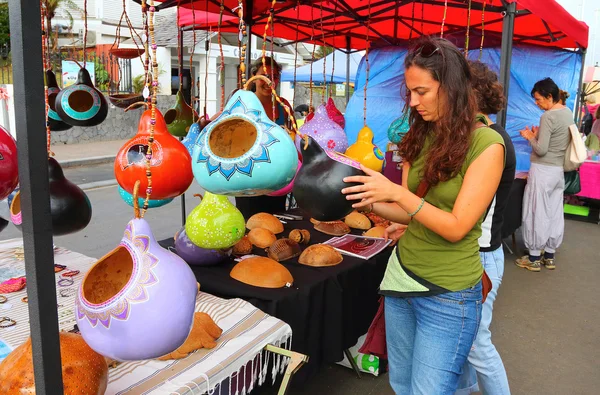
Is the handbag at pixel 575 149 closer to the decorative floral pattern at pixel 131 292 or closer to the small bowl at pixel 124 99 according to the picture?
the small bowl at pixel 124 99

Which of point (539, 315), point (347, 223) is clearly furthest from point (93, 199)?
point (539, 315)

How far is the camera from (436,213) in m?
1.26

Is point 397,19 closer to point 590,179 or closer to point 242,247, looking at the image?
point 590,179

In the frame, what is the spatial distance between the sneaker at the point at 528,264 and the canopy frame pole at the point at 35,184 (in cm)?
460

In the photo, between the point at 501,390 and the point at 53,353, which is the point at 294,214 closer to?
the point at 501,390

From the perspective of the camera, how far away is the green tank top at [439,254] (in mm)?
1355

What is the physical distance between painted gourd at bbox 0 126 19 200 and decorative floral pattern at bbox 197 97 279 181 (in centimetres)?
36

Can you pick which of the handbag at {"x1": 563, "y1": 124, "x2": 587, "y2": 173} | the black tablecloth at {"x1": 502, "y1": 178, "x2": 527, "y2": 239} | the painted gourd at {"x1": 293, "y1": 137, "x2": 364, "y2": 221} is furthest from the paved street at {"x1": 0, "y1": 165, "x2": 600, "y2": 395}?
the painted gourd at {"x1": 293, "y1": 137, "x2": 364, "y2": 221}

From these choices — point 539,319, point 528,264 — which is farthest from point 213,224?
point 528,264

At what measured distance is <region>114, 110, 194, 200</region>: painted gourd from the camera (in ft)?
3.60

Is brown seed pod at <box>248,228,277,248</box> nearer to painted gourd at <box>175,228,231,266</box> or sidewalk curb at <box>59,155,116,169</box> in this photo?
painted gourd at <box>175,228,231,266</box>

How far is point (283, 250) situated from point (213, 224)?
0.51 m

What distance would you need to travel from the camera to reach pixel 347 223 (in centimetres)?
290

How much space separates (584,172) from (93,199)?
6479 mm
